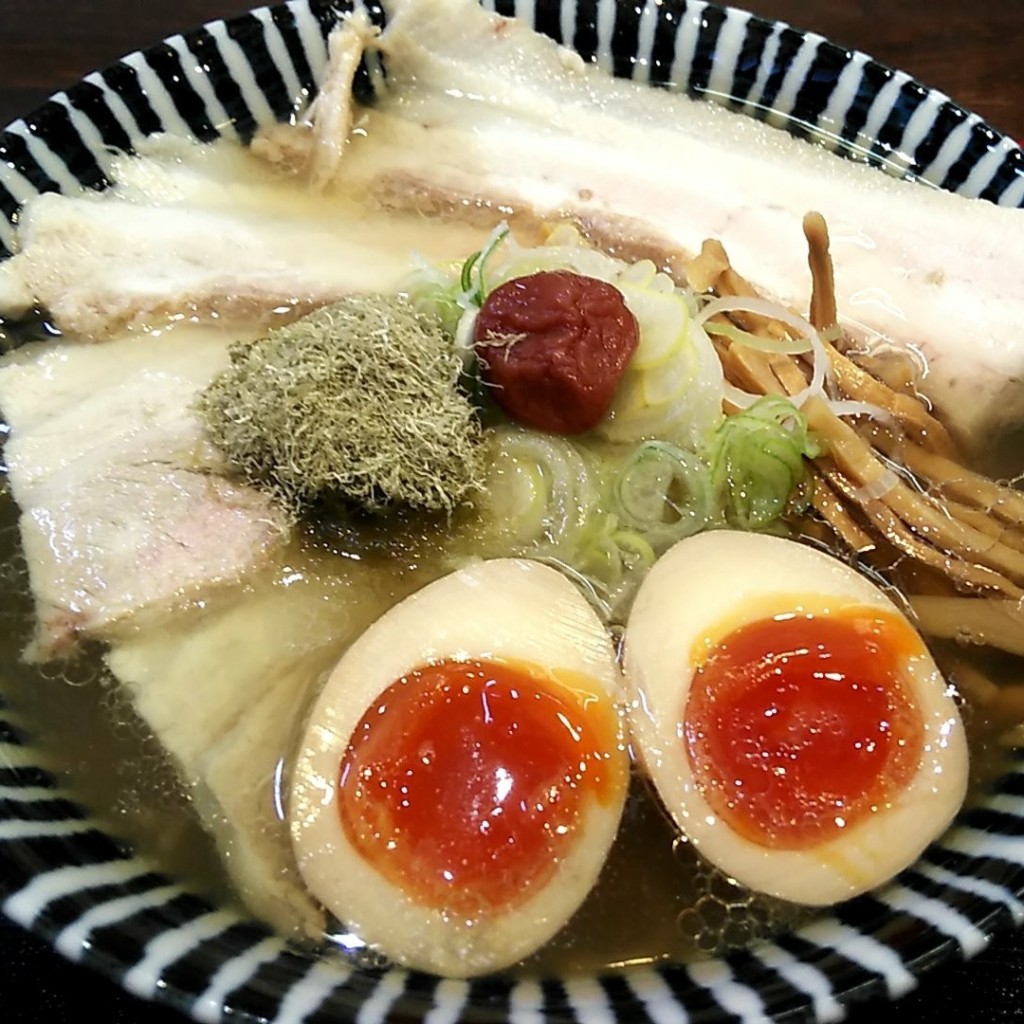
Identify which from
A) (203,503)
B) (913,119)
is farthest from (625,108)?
(203,503)

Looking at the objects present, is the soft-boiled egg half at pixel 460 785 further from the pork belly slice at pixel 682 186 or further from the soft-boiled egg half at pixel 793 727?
the pork belly slice at pixel 682 186

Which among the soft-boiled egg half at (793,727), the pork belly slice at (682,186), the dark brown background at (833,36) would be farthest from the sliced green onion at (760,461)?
the dark brown background at (833,36)

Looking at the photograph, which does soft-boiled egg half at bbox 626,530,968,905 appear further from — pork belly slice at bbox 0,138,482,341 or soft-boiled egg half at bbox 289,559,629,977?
pork belly slice at bbox 0,138,482,341

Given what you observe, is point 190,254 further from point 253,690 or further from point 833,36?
point 833,36

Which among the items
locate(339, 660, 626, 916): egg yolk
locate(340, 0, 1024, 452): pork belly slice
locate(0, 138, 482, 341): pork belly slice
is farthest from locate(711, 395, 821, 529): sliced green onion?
locate(0, 138, 482, 341): pork belly slice

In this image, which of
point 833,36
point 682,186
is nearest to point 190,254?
point 682,186
